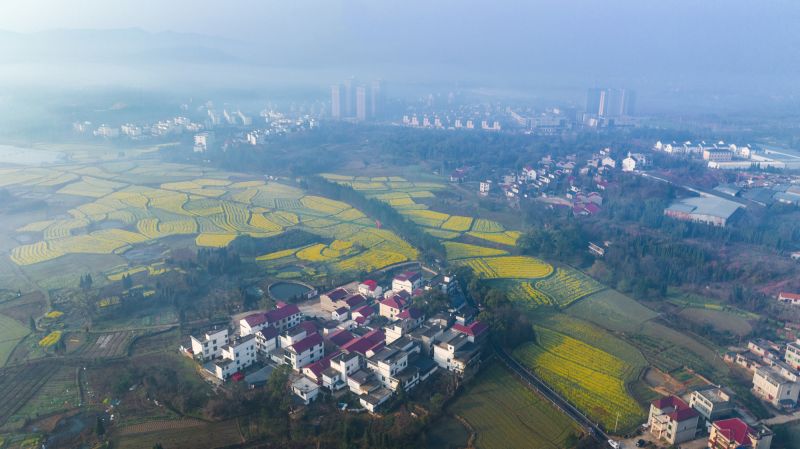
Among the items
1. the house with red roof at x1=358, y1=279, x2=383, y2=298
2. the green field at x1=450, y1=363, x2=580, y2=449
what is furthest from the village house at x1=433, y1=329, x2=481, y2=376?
the house with red roof at x1=358, y1=279, x2=383, y2=298

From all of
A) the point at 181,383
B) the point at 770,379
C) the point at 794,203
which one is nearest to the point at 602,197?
the point at 794,203

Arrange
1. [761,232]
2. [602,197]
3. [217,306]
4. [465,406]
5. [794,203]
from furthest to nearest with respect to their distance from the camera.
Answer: [602,197] → [794,203] → [761,232] → [217,306] → [465,406]

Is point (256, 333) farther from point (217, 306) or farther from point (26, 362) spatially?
point (26, 362)

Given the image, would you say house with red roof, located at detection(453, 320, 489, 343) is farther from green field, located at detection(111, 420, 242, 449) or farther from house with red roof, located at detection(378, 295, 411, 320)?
green field, located at detection(111, 420, 242, 449)

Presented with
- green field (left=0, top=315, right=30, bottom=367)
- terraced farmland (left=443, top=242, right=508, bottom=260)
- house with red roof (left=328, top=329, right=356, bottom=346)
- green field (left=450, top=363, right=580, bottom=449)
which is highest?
house with red roof (left=328, top=329, right=356, bottom=346)

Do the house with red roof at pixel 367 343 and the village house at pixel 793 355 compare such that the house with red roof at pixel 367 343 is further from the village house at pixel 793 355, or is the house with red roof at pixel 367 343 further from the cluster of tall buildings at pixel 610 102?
Answer: the cluster of tall buildings at pixel 610 102

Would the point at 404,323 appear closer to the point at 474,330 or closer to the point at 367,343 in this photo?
the point at 367,343

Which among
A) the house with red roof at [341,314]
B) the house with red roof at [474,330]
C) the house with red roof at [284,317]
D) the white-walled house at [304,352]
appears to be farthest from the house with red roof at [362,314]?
the house with red roof at [474,330]
